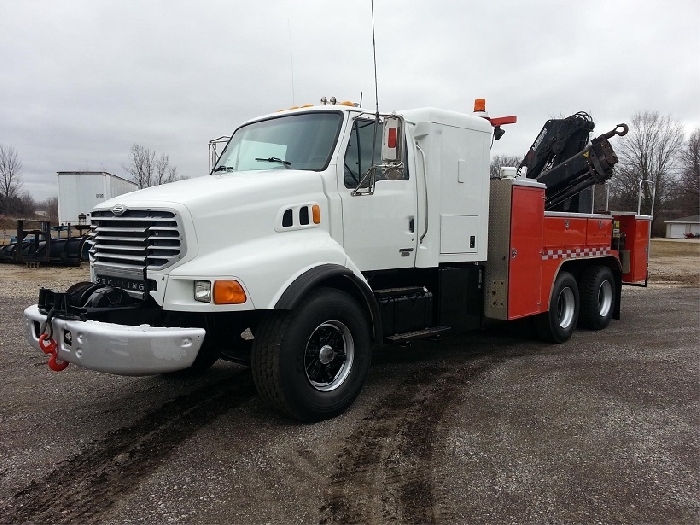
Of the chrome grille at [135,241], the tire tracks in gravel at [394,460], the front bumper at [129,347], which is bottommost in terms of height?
the tire tracks in gravel at [394,460]

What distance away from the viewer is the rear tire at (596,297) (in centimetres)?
841

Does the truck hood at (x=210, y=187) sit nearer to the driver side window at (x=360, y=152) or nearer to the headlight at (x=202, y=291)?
the driver side window at (x=360, y=152)

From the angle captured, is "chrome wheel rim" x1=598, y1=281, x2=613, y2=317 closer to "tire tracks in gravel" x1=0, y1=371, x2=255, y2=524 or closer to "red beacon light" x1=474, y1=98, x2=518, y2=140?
"red beacon light" x1=474, y1=98, x2=518, y2=140

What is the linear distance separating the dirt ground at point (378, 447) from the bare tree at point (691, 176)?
2998 inches

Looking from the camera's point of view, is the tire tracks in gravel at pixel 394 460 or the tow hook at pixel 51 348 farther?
the tow hook at pixel 51 348

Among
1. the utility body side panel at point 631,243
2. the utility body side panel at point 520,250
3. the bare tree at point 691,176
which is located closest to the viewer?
the utility body side panel at point 520,250

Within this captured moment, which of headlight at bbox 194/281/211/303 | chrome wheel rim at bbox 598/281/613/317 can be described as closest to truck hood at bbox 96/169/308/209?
headlight at bbox 194/281/211/303

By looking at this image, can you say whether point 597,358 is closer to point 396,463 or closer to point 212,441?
point 396,463

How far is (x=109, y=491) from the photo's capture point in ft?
11.0

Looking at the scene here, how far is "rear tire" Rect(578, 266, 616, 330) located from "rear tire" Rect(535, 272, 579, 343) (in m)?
0.52

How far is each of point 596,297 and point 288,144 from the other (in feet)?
18.7

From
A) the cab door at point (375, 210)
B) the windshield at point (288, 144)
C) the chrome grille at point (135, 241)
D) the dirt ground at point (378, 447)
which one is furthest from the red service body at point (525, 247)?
the chrome grille at point (135, 241)

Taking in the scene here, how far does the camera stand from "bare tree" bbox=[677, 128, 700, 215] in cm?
6988

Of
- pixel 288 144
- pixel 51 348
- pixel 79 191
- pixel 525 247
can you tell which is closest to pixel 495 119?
pixel 525 247
